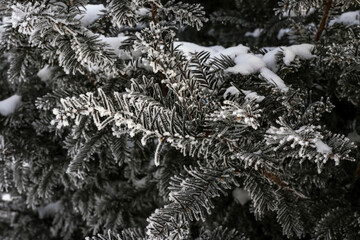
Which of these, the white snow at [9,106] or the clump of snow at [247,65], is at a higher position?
the clump of snow at [247,65]

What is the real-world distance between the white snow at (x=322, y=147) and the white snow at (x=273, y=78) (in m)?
0.41

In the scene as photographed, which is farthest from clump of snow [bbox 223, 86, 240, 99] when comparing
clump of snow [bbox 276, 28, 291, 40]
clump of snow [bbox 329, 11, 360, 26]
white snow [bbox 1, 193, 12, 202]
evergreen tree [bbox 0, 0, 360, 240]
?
white snow [bbox 1, 193, 12, 202]

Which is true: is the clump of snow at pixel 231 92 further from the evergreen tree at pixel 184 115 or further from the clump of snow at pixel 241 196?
the clump of snow at pixel 241 196

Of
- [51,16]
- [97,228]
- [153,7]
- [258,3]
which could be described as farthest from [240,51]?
[97,228]

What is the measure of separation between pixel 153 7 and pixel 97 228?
78.6 inches

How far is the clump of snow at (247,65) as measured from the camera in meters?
1.68

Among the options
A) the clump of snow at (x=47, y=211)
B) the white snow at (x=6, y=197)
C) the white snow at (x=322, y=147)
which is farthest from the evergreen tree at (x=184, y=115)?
the white snow at (x=6, y=197)

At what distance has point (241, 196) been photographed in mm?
2857

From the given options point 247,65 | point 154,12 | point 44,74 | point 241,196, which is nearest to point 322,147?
point 247,65

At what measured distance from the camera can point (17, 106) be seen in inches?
100

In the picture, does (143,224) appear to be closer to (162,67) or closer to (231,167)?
(231,167)

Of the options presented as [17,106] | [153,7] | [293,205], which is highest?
[153,7]

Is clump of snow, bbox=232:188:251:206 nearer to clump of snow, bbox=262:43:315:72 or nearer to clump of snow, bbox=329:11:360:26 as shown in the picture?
clump of snow, bbox=262:43:315:72

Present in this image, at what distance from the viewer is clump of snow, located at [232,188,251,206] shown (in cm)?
283
